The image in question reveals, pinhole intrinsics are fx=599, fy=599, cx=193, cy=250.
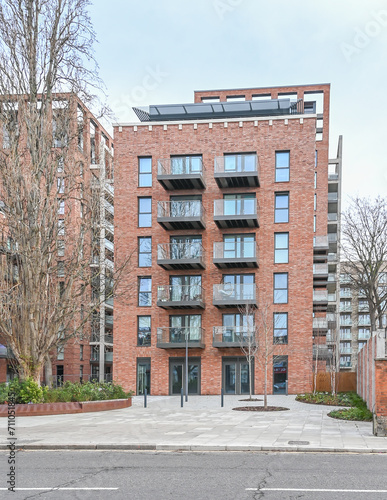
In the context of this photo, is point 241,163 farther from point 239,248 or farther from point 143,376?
point 143,376

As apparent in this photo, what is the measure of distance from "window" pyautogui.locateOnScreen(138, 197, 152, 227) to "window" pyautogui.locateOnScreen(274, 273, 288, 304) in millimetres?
9342

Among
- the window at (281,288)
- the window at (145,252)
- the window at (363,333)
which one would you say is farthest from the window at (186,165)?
the window at (363,333)

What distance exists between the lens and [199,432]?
1559 cm

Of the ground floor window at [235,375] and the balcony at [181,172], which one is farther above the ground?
the balcony at [181,172]

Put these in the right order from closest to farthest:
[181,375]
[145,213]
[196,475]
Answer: [196,475], [181,375], [145,213]

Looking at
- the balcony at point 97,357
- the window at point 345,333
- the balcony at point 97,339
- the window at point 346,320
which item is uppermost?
the window at point 346,320

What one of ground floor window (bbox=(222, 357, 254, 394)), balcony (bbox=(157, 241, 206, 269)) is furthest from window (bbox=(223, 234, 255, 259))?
ground floor window (bbox=(222, 357, 254, 394))

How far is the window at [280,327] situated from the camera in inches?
1497

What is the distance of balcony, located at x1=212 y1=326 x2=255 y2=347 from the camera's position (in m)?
37.2

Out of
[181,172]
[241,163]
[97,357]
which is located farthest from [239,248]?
[97,357]

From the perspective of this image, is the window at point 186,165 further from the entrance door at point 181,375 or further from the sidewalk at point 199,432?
the sidewalk at point 199,432

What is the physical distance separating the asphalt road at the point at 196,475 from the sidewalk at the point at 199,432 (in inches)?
26.9

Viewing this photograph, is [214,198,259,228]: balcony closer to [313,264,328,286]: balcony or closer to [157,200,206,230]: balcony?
[157,200,206,230]: balcony

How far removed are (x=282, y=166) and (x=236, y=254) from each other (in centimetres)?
666
